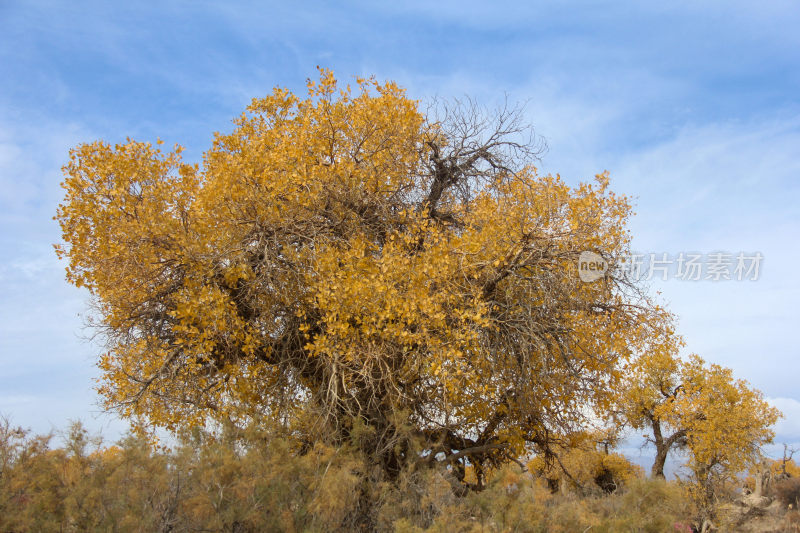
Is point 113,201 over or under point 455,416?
over

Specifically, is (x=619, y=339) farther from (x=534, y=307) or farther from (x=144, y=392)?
(x=144, y=392)

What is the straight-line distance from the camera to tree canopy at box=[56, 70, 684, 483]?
28.1ft

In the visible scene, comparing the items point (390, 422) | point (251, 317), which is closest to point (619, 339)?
point (390, 422)

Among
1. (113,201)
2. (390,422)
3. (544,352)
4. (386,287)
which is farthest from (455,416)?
(113,201)

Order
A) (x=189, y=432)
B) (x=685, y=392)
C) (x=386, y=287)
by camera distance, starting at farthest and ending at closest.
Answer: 1. (x=685, y=392)
2. (x=386, y=287)
3. (x=189, y=432)

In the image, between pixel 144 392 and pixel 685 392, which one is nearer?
pixel 144 392

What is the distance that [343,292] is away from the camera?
27.7 ft

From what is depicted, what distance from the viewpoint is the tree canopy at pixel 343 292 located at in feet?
28.1

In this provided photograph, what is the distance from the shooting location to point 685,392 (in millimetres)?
22562

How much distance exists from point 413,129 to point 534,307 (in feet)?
13.9

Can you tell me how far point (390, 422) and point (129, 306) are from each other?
4899 mm

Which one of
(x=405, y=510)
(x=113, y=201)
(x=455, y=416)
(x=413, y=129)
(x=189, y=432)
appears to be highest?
(x=413, y=129)

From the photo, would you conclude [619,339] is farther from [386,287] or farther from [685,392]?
[685,392]

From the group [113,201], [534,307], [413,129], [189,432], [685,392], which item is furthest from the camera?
[685,392]
